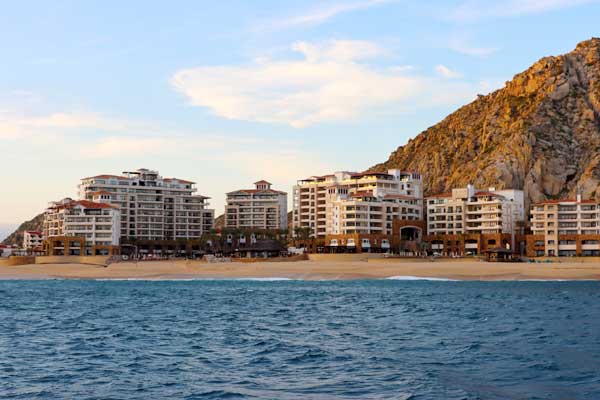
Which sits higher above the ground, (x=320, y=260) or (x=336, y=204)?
(x=336, y=204)

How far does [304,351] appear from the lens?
134 ft

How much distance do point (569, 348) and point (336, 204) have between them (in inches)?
6113

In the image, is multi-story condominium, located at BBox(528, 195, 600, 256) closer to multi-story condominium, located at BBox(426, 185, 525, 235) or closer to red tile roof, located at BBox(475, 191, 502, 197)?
multi-story condominium, located at BBox(426, 185, 525, 235)

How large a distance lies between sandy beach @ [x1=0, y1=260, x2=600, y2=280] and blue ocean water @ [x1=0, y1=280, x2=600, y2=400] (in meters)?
58.2

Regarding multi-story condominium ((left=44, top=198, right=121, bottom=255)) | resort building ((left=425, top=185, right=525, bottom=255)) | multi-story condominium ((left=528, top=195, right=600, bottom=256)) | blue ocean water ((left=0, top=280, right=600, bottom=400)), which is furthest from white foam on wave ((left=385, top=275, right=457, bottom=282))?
multi-story condominium ((left=44, top=198, right=121, bottom=255))

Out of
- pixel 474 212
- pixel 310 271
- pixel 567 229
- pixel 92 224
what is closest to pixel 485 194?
pixel 474 212

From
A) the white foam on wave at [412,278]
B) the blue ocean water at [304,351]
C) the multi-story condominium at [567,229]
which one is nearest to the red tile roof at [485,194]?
the multi-story condominium at [567,229]

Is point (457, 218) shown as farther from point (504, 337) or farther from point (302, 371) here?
point (302, 371)

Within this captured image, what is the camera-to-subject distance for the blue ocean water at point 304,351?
3102cm

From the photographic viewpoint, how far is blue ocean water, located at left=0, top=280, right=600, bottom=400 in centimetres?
3102

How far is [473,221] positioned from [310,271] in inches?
2438

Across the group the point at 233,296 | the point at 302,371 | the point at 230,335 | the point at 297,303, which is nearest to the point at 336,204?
the point at 233,296

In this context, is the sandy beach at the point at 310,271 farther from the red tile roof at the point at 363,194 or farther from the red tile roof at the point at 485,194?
the red tile roof at the point at 485,194

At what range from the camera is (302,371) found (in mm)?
34656
